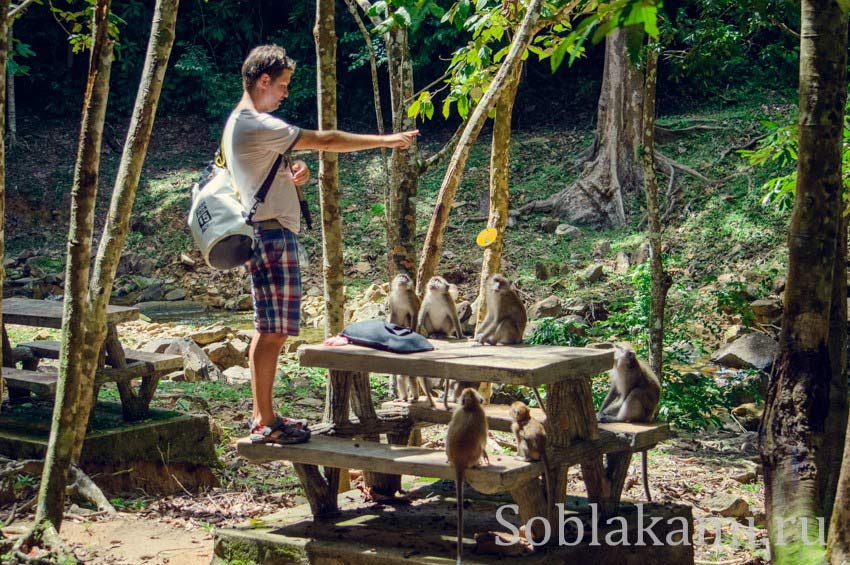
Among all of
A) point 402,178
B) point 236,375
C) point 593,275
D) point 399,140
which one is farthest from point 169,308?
point 399,140

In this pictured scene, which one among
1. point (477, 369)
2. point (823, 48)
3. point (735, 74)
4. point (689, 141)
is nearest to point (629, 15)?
point (823, 48)

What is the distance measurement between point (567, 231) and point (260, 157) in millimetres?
12856

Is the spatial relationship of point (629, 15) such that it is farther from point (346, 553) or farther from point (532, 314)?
point (532, 314)

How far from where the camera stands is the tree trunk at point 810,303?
443cm

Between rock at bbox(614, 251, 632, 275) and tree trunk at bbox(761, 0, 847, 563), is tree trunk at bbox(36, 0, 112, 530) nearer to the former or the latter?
tree trunk at bbox(761, 0, 847, 563)

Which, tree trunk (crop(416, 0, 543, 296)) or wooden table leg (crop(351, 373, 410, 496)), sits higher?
tree trunk (crop(416, 0, 543, 296))

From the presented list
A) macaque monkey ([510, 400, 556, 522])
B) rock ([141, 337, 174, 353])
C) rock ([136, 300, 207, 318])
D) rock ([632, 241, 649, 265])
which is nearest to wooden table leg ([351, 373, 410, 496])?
macaque monkey ([510, 400, 556, 522])

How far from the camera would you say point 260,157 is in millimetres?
5047

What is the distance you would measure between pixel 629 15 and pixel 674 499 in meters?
5.28

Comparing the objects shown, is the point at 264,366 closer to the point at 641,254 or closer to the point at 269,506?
the point at 269,506

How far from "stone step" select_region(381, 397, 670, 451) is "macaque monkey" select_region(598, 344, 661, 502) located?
17 centimetres

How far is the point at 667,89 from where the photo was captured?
71.6 feet

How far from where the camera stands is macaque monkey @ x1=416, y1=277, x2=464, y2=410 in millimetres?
6836

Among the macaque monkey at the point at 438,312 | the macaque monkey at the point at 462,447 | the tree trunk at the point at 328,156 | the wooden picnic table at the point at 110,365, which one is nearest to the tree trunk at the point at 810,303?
the macaque monkey at the point at 462,447
